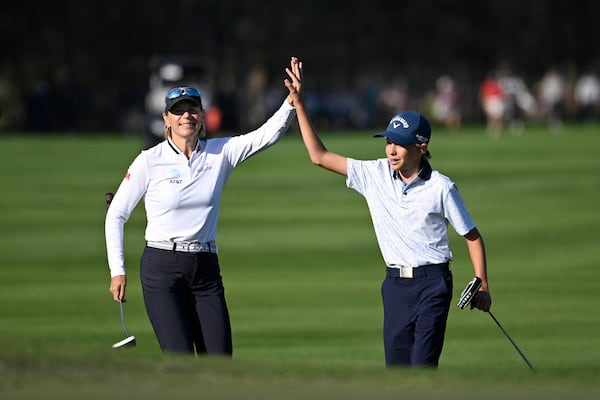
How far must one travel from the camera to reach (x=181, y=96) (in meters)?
9.73

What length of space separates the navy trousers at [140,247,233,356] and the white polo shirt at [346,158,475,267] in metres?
1.06

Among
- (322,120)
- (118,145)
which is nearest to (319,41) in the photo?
(322,120)

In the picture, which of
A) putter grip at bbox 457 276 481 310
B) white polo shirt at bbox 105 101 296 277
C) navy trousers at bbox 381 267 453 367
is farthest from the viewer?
white polo shirt at bbox 105 101 296 277

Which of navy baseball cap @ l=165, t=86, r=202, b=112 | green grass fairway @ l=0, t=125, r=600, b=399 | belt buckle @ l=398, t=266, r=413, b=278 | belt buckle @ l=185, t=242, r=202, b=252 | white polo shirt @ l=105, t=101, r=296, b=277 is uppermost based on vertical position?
navy baseball cap @ l=165, t=86, r=202, b=112

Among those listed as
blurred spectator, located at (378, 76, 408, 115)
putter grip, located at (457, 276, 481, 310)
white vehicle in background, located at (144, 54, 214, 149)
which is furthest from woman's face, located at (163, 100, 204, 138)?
blurred spectator, located at (378, 76, 408, 115)

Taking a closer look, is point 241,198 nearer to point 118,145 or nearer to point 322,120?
point 118,145

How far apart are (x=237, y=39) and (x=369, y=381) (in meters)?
70.6

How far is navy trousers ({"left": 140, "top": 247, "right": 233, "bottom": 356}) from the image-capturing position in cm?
959

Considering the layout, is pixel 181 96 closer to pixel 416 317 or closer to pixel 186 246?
pixel 186 246

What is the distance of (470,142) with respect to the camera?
45625 mm

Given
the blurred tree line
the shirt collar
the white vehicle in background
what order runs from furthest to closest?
the blurred tree line < the white vehicle in background < the shirt collar

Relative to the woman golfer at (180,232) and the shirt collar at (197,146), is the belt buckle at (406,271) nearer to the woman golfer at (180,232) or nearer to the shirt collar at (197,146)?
the woman golfer at (180,232)

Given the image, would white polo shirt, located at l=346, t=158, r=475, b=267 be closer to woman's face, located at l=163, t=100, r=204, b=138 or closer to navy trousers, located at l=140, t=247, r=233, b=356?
navy trousers, located at l=140, t=247, r=233, b=356

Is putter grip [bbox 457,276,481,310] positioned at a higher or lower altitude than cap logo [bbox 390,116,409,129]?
lower
